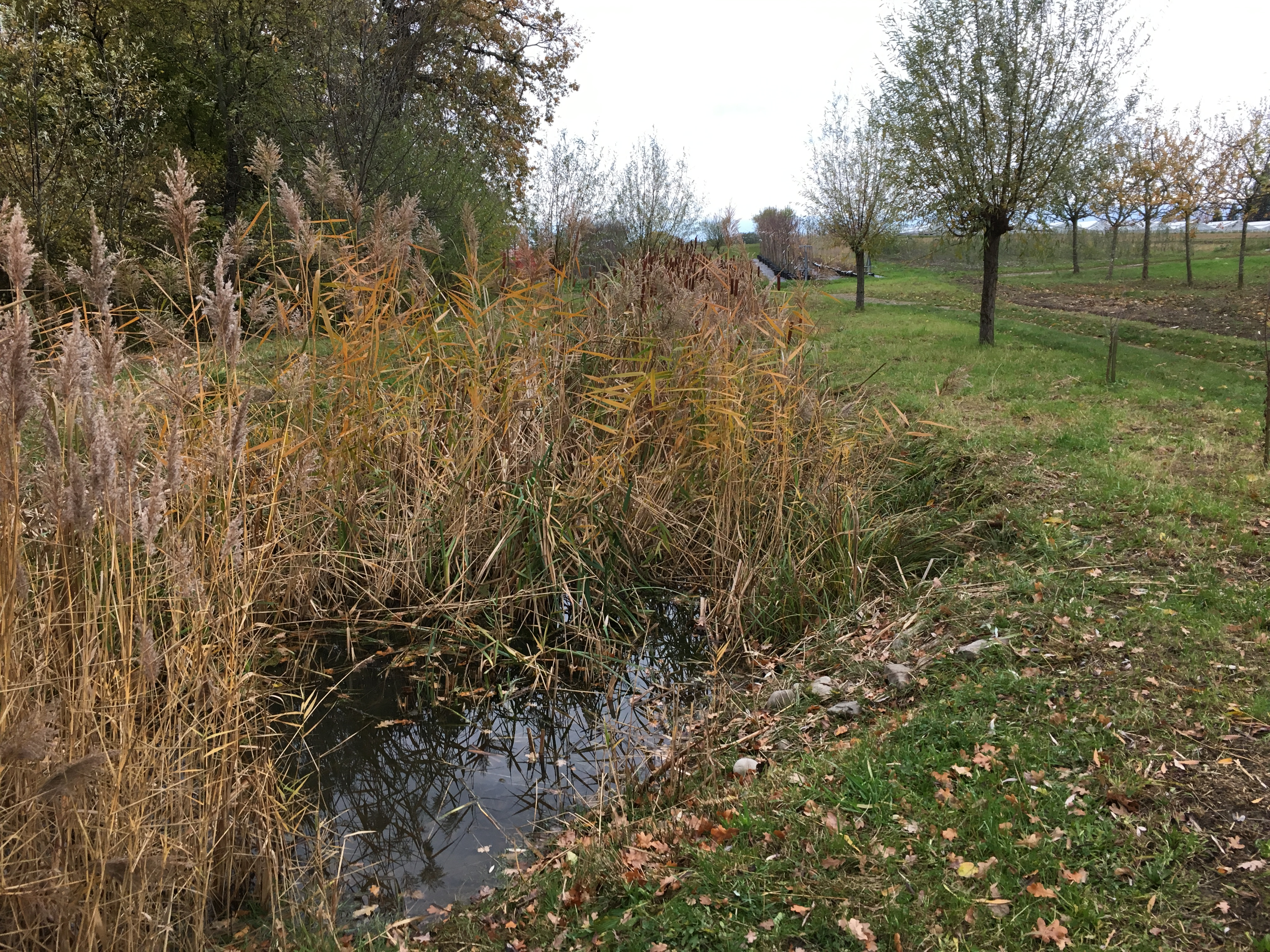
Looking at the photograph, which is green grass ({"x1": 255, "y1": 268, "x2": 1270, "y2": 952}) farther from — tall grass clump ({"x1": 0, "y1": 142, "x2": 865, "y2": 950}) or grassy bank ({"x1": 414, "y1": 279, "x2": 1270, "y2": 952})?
tall grass clump ({"x1": 0, "y1": 142, "x2": 865, "y2": 950})

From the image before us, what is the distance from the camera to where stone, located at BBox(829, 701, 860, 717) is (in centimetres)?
347

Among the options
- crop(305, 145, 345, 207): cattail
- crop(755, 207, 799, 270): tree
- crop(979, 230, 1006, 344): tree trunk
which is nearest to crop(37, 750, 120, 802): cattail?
crop(305, 145, 345, 207): cattail

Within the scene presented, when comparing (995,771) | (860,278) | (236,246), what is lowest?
(995,771)

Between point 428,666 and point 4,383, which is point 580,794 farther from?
point 4,383

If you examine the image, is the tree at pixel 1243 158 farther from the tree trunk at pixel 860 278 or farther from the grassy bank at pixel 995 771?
the grassy bank at pixel 995 771

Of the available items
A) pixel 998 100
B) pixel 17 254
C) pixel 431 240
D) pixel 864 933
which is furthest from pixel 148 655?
pixel 998 100

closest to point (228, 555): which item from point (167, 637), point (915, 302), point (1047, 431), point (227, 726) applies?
point (167, 637)

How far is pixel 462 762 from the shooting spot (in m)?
3.51

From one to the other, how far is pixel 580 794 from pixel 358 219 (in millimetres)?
2754

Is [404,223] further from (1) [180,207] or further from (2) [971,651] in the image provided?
(2) [971,651]

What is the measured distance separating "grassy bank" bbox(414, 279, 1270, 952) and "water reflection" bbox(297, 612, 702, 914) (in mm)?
250

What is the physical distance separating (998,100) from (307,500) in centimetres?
1184

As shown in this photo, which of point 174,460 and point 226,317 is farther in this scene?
point 226,317

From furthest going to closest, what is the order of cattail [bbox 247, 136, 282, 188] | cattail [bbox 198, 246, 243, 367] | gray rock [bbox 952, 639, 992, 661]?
gray rock [bbox 952, 639, 992, 661] < cattail [bbox 247, 136, 282, 188] < cattail [bbox 198, 246, 243, 367]
